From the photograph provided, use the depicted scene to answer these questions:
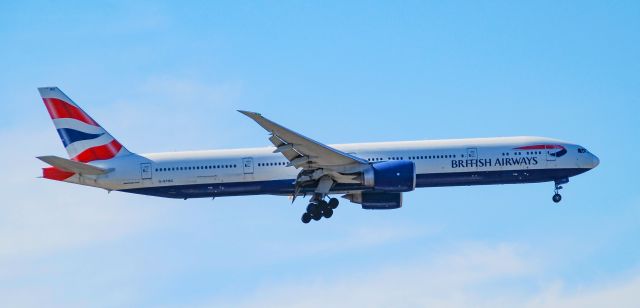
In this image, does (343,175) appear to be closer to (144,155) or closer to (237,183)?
(237,183)

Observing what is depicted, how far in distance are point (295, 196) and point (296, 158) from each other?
2974 mm

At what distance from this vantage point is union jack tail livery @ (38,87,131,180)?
153ft

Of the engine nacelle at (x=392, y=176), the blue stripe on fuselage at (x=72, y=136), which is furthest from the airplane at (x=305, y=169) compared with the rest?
the blue stripe on fuselage at (x=72, y=136)

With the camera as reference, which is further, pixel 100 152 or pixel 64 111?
pixel 64 111

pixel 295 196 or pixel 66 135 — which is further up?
pixel 66 135

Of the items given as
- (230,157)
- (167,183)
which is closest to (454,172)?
(230,157)

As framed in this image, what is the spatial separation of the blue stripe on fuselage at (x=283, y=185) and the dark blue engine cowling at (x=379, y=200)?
7.60 ft

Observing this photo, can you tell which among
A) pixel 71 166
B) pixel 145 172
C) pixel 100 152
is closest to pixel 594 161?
pixel 145 172

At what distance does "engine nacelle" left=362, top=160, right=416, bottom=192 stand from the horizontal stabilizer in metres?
11.9

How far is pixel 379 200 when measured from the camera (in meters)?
47.3

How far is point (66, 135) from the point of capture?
4719 cm

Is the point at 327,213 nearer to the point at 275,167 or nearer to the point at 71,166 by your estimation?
the point at 275,167

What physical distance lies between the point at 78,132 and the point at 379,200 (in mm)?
14426

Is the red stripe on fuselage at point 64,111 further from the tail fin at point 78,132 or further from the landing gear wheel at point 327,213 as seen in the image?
the landing gear wheel at point 327,213
